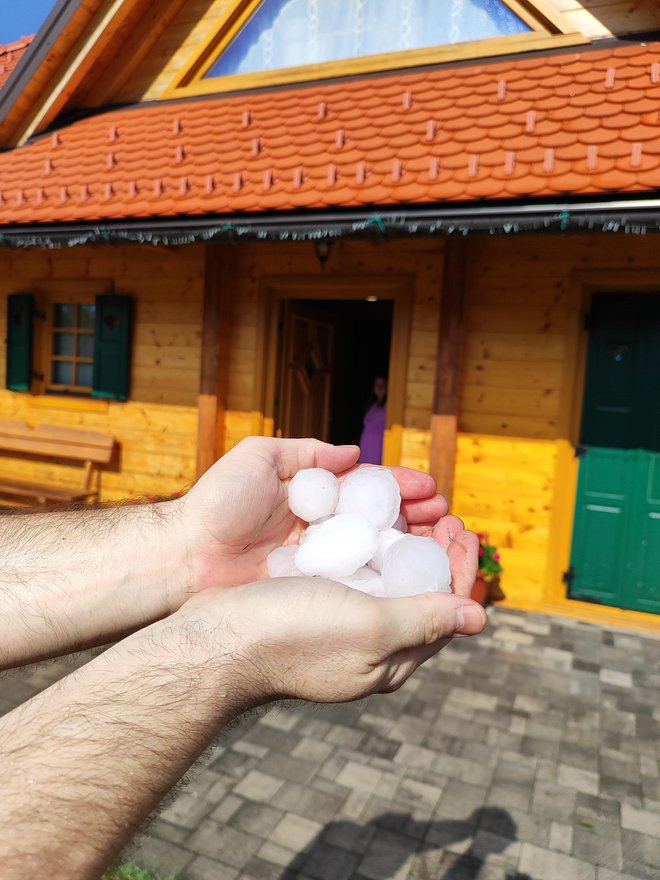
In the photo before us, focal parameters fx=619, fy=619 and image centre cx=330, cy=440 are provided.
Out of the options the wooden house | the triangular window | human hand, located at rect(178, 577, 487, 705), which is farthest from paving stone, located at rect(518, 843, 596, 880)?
the triangular window

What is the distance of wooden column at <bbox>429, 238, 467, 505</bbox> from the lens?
223 inches

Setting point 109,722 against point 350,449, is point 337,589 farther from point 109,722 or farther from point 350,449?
point 350,449

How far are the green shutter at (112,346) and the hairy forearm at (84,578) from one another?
17.7ft

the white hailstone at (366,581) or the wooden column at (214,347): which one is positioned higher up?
the wooden column at (214,347)

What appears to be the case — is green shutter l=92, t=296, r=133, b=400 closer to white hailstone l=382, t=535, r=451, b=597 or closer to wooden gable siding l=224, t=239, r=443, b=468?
wooden gable siding l=224, t=239, r=443, b=468

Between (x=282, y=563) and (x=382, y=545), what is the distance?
35cm

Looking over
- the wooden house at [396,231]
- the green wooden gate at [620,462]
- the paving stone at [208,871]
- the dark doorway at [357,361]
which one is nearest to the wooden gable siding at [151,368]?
the wooden house at [396,231]

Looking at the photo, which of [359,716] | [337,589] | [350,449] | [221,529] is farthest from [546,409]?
[337,589]

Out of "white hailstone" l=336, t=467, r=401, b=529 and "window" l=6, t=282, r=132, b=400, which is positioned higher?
"window" l=6, t=282, r=132, b=400

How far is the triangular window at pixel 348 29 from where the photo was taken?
5781 mm

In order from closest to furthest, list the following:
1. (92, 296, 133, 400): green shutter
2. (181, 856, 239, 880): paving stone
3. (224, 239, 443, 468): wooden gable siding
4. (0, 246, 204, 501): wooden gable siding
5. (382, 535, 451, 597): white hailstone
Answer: (382, 535, 451, 597): white hailstone
(181, 856, 239, 880): paving stone
(224, 239, 443, 468): wooden gable siding
(0, 246, 204, 501): wooden gable siding
(92, 296, 133, 400): green shutter

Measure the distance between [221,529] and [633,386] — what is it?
461cm

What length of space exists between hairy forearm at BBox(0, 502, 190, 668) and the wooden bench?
5457 millimetres

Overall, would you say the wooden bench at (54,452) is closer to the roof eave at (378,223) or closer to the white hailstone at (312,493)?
the roof eave at (378,223)
